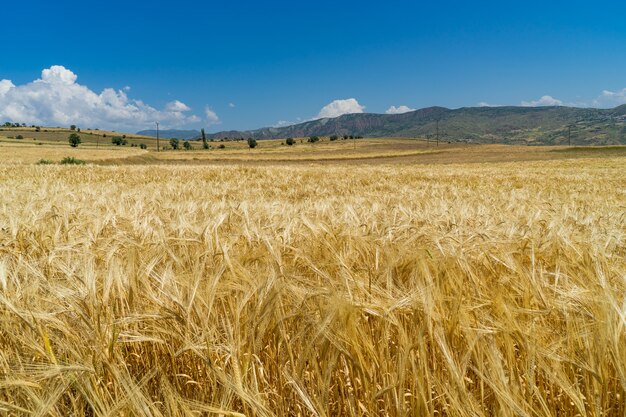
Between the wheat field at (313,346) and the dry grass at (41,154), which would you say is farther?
the dry grass at (41,154)

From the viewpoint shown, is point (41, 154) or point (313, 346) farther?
point (41, 154)

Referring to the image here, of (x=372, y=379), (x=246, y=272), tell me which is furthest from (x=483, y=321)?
(x=246, y=272)

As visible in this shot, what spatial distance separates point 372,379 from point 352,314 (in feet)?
0.79

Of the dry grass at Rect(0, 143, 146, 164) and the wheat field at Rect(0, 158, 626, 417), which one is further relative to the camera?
the dry grass at Rect(0, 143, 146, 164)

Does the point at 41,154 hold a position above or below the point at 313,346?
above

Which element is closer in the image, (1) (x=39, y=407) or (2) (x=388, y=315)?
(1) (x=39, y=407)

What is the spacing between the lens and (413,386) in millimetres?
1035

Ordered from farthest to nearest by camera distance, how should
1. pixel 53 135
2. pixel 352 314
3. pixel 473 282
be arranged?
pixel 53 135, pixel 473 282, pixel 352 314

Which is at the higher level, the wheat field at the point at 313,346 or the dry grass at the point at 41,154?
the dry grass at the point at 41,154

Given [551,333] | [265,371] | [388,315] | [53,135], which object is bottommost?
[265,371]

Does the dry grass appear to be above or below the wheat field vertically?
above

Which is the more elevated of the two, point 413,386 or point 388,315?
point 388,315

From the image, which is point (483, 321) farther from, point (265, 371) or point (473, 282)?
point (265, 371)

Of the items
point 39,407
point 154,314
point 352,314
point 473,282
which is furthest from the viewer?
point 473,282
